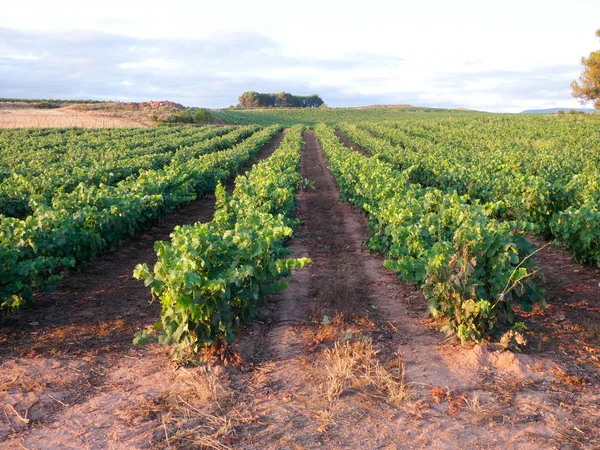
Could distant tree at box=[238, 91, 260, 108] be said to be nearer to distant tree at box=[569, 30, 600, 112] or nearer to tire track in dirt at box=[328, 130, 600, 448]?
distant tree at box=[569, 30, 600, 112]

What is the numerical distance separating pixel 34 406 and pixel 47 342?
149cm

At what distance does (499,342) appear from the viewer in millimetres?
6090

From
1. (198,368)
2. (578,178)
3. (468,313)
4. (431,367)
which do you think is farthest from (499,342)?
(578,178)

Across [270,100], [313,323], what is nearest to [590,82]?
[313,323]

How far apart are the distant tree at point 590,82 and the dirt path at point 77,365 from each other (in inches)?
2484

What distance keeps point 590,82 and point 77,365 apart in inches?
2595

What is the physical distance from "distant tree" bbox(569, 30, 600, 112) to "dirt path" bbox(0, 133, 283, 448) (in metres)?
63.1

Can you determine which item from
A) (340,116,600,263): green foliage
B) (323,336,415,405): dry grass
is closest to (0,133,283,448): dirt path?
(323,336,415,405): dry grass

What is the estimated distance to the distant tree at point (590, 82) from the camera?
57.7m

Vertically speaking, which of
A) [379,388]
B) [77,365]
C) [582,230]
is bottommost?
[77,365]

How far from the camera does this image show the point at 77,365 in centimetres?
580

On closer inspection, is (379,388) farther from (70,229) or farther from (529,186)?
(529,186)

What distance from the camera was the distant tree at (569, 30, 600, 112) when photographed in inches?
2271

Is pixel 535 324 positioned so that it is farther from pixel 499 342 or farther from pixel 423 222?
pixel 423 222
